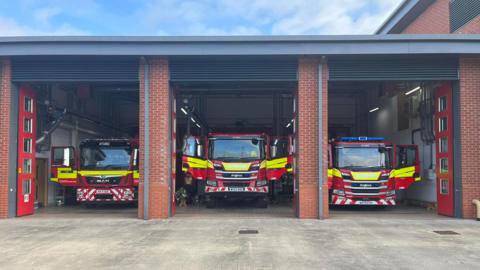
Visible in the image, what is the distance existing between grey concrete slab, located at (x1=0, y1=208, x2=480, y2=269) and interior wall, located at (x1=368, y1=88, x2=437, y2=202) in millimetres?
3200

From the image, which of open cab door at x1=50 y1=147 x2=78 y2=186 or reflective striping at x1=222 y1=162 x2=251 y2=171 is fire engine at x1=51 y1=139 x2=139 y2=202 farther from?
reflective striping at x1=222 y1=162 x2=251 y2=171

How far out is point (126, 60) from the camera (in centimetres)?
1343

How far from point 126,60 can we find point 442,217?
10213 mm

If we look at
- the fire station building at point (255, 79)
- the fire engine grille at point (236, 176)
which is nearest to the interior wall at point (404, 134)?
the fire station building at point (255, 79)

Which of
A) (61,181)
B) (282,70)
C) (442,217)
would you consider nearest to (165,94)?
(282,70)

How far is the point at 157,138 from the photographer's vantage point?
13.4 meters

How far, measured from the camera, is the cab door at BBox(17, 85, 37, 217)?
1399 centimetres

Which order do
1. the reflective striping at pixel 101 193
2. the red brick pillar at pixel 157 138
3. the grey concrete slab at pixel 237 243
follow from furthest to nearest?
the reflective striping at pixel 101 193, the red brick pillar at pixel 157 138, the grey concrete slab at pixel 237 243

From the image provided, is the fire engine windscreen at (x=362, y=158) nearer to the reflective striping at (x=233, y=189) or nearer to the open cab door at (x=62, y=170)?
the reflective striping at (x=233, y=189)

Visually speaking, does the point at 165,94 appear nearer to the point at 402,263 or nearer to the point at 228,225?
the point at 228,225

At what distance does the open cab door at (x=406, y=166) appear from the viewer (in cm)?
1614

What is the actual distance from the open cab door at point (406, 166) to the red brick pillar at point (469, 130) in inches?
120

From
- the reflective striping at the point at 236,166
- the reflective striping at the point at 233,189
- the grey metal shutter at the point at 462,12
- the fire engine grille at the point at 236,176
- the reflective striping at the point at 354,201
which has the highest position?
the grey metal shutter at the point at 462,12

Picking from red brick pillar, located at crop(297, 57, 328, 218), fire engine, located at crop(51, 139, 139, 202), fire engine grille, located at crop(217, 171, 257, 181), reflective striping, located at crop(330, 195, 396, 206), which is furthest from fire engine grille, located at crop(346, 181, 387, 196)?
fire engine, located at crop(51, 139, 139, 202)
